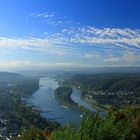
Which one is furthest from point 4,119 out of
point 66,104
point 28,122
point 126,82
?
point 126,82

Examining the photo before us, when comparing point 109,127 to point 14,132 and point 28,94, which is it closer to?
point 14,132

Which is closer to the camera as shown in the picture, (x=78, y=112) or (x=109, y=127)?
(x=109, y=127)

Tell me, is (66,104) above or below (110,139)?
below

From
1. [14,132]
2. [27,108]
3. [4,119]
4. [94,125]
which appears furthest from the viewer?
[27,108]

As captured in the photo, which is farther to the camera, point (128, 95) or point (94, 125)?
point (128, 95)

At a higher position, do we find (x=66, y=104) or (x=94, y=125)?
(x=94, y=125)

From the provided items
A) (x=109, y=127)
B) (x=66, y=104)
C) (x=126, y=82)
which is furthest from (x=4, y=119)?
(x=126, y=82)

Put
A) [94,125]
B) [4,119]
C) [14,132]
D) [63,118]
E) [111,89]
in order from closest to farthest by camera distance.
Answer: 1. [94,125]
2. [14,132]
3. [63,118]
4. [4,119]
5. [111,89]

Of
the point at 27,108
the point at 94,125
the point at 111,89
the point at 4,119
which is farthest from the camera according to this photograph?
the point at 111,89

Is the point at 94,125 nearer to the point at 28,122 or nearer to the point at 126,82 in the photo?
the point at 28,122

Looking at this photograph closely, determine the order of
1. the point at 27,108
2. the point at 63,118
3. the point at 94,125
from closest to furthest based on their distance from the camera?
1. the point at 94,125
2. the point at 63,118
3. the point at 27,108
